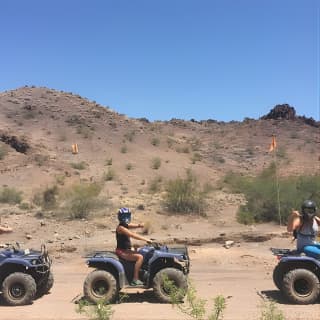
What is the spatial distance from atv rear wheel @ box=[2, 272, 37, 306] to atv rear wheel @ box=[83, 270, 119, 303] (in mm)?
1048

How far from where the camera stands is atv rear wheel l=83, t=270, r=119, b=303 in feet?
33.9

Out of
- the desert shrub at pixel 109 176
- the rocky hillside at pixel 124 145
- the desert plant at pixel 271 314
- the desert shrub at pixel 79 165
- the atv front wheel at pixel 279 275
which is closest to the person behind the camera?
the desert plant at pixel 271 314

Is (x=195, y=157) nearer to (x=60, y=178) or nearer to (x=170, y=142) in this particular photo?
(x=170, y=142)

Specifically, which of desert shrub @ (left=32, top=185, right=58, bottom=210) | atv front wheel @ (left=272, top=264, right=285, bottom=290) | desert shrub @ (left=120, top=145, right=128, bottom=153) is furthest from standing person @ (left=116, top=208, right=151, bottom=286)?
desert shrub @ (left=120, top=145, right=128, bottom=153)

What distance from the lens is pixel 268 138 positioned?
64.8m

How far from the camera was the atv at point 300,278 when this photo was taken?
10234 millimetres

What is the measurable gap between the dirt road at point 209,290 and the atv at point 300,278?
20cm

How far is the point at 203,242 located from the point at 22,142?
30814mm

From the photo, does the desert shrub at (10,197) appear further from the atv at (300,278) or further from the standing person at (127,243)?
the atv at (300,278)

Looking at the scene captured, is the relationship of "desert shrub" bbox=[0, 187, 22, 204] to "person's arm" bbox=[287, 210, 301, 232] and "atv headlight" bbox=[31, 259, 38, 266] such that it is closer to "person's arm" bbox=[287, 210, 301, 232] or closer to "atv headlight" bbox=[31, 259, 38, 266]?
"atv headlight" bbox=[31, 259, 38, 266]

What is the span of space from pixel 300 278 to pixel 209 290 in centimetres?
231

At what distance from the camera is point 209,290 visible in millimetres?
11922

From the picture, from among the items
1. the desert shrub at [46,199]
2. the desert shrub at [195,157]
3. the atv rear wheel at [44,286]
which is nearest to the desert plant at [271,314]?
the atv rear wheel at [44,286]

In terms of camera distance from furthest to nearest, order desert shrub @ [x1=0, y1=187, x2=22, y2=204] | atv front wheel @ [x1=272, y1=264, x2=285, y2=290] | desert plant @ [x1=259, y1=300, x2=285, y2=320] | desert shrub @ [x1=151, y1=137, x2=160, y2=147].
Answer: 1. desert shrub @ [x1=151, y1=137, x2=160, y2=147]
2. desert shrub @ [x1=0, y1=187, x2=22, y2=204]
3. atv front wheel @ [x1=272, y1=264, x2=285, y2=290]
4. desert plant @ [x1=259, y1=300, x2=285, y2=320]
